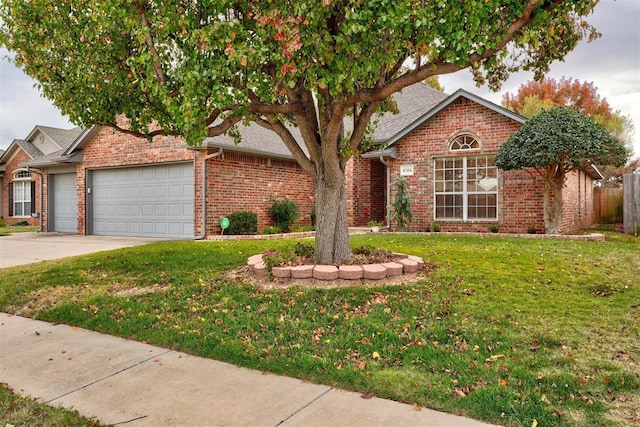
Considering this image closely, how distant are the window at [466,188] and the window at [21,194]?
20.9m

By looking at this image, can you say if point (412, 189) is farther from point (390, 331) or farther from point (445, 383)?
point (445, 383)

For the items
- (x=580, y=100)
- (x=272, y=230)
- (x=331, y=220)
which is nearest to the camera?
(x=331, y=220)

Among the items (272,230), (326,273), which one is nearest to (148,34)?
(326,273)

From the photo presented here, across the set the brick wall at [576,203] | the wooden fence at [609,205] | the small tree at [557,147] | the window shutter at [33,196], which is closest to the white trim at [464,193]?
the small tree at [557,147]

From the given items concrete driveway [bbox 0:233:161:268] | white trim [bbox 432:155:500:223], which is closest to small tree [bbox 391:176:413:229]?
white trim [bbox 432:155:500:223]

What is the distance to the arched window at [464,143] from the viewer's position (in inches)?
510

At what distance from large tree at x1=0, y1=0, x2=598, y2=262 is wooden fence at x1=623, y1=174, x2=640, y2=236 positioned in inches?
392

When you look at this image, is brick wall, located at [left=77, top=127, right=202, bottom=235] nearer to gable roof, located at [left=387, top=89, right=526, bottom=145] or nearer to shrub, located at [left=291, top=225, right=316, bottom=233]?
shrub, located at [left=291, top=225, right=316, bottom=233]

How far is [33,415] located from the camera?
304cm

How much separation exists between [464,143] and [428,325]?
32.0 feet

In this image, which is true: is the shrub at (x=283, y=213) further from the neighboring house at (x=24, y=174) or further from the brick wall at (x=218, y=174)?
the neighboring house at (x=24, y=174)

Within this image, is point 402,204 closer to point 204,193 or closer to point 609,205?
point 204,193

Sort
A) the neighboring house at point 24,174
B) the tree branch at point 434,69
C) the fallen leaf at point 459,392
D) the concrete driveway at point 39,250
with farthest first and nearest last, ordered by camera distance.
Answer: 1. the neighboring house at point 24,174
2. the concrete driveway at point 39,250
3. the tree branch at point 434,69
4. the fallen leaf at point 459,392

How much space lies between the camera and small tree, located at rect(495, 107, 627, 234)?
10.5 metres
